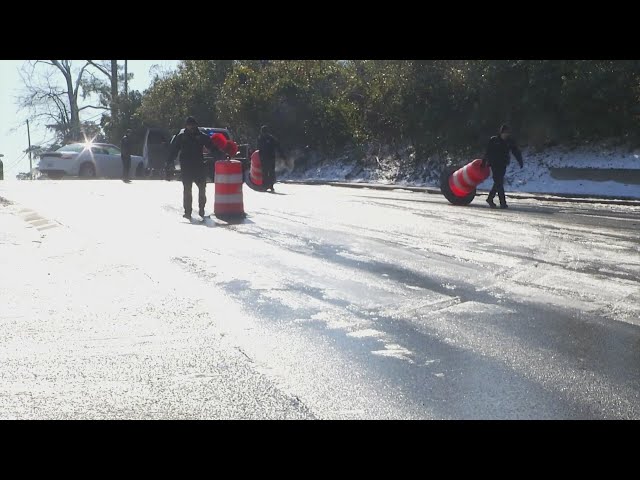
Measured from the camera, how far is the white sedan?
121 feet

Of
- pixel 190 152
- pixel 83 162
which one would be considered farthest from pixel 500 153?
pixel 83 162

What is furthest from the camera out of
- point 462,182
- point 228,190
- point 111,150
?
point 111,150

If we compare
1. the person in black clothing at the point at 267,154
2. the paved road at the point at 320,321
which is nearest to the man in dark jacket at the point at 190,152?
the paved road at the point at 320,321

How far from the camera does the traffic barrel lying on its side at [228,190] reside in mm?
17328

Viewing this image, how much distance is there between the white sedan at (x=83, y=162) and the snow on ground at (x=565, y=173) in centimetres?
1028

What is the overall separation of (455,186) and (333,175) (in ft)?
62.8

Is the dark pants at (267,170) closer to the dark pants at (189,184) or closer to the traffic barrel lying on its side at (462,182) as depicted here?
the traffic barrel lying on its side at (462,182)

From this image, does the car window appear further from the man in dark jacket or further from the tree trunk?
the tree trunk

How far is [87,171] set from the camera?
37.6m

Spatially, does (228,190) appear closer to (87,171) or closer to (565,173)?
(565,173)

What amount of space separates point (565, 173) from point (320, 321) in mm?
20180
